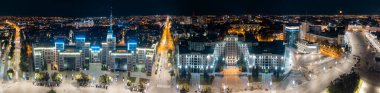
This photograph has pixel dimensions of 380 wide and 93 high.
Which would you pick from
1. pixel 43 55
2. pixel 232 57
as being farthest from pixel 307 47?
pixel 43 55

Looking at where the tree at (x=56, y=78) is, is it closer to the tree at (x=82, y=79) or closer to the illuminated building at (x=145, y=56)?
the tree at (x=82, y=79)

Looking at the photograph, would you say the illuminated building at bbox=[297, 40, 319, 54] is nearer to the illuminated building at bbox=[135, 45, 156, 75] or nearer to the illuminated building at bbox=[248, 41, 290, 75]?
the illuminated building at bbox=[248, 41, 290, 75]

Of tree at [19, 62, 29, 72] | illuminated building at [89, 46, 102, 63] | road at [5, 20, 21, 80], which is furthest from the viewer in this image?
illuminated building at [89, 46, 102, 63]

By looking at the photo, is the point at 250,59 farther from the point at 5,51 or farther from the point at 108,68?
the point at 5,51

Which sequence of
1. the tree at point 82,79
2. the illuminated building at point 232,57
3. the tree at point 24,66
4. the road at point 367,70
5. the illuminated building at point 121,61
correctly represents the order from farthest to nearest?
the illuminated building at point 121,61, the illuminated building at point 232,57, the tree at point 24,66, the tree at point 82,79, the road at point 367,70

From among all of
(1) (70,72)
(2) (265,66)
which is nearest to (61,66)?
(1) (70,72)

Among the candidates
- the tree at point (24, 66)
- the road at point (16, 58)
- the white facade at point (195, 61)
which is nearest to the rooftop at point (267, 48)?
the white facade at point (195, 61)

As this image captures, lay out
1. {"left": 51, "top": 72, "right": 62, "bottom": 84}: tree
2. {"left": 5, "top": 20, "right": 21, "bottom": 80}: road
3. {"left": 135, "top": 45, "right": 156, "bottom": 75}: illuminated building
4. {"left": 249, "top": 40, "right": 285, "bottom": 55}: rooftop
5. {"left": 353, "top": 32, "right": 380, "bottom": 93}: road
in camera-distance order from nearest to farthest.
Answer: {"left": 353, "top": 32, "right": 380, "bottom": 93}: road
{"left": 51, "top": 72, "right": 62, "bottom": 84}: tree
{"left": 5, "top": 20, "right": 21, "bottom": 80}: road
{"left": 135, "top": 45, "right": 156, "bottom": 75}: illuminated building
{"left": 249, "top": 40, "right": 285, "bottom": 55}: rooftop

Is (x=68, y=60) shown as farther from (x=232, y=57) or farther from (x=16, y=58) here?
(x=232, y=57)

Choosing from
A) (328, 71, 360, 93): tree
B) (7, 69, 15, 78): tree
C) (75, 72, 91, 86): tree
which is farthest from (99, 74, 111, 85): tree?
(328, 71, 360, 93): tree

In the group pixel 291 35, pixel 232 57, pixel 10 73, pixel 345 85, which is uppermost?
pixel 291 35

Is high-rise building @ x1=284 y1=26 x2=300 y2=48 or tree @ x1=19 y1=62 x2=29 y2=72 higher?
high-rise building @ x1=284 y1=26 x2=300 y2=48
